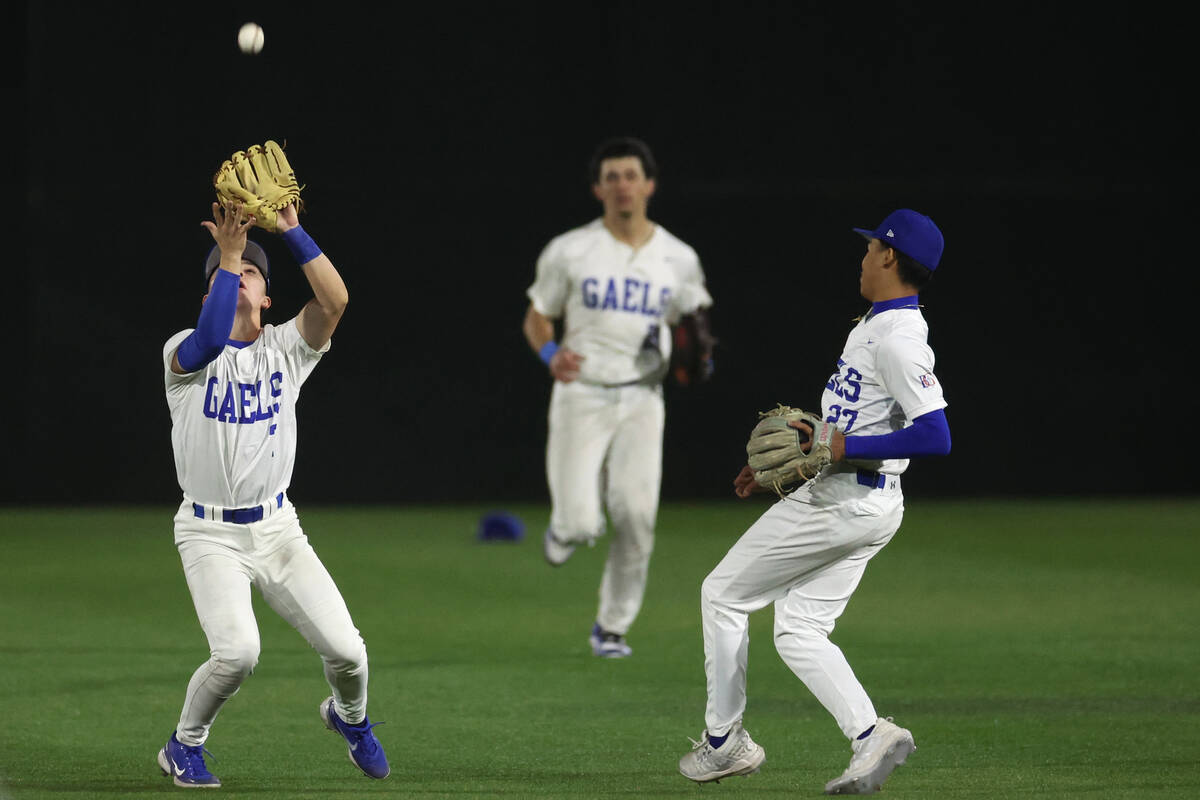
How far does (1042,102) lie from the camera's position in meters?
16.5

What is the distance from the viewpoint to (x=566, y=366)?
28.9 ft

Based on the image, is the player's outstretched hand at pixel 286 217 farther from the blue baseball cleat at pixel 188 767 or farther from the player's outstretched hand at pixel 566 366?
the player's outstretched hand at pixel 566 366

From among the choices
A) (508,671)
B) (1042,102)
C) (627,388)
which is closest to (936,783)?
(508,671)

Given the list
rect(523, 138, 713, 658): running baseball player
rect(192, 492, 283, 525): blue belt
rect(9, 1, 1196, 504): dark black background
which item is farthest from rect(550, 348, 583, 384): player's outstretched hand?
rect(9, 1, 1196, 504): dark black background

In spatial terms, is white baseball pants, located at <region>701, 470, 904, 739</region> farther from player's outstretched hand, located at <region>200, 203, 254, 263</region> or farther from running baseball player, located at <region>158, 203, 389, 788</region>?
player's outstretched hand, located at <region>200, 203, 254, 263</region>

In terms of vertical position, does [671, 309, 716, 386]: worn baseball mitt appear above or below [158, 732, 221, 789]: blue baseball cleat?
above

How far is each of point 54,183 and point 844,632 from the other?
9.13m

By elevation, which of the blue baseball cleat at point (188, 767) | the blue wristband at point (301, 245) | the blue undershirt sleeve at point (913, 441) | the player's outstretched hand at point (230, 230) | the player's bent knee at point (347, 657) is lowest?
the blue baseball cleat at point (188, 767)

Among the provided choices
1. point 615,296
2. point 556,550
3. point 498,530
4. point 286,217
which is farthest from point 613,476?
point 498,530

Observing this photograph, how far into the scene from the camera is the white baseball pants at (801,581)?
5484 millimetres

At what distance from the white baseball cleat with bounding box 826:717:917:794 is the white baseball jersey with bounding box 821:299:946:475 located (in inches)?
32.9

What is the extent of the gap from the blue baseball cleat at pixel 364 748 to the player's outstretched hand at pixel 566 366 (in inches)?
130

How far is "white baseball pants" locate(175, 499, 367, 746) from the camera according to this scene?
545cm

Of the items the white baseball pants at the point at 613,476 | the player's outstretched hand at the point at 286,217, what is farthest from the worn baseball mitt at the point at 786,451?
the white baseball pants at the point at 613,476
